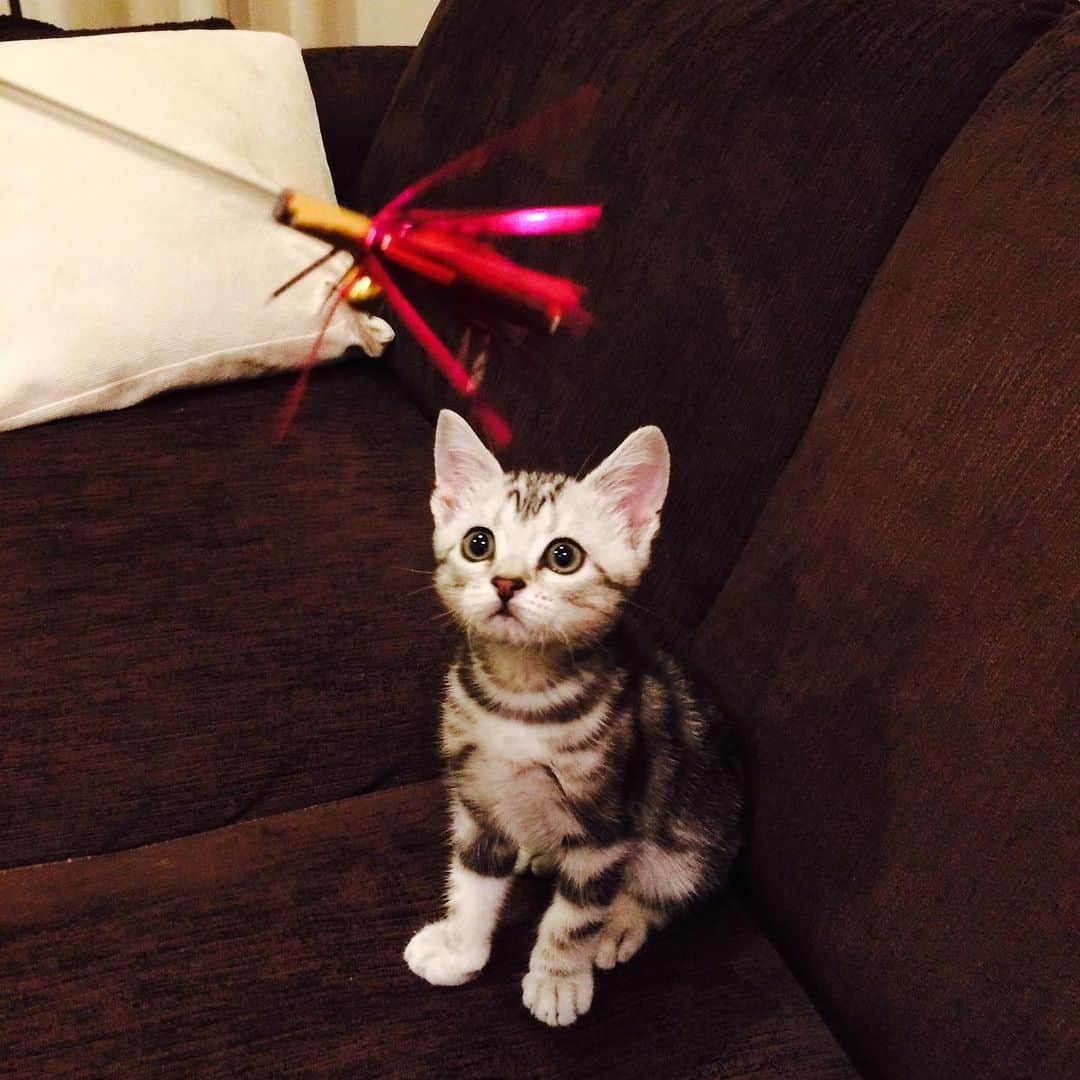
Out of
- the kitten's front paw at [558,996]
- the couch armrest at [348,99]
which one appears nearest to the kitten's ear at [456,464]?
the kitten's front paw at [558,996]

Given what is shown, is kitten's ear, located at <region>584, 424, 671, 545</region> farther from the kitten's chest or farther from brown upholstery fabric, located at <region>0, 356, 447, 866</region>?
brown upholstery fabric, located at <region>0, 356, 447, 866</region>

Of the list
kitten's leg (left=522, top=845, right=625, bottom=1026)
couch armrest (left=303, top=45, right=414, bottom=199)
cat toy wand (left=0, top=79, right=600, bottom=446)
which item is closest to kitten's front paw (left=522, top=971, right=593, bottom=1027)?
kitten's leg (left=522, top=845, right=625, bottom=1026)

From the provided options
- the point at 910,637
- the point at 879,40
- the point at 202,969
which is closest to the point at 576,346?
the point at 879,40

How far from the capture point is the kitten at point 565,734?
0.72 metres

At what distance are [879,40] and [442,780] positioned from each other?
769mm

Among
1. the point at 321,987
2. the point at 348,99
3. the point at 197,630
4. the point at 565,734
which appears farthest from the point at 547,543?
the point at 348,99

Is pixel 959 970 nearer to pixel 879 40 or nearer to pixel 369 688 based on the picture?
pixel 369 688

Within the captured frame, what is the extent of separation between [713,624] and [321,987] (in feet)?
1.41

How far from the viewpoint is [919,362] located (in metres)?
0.77

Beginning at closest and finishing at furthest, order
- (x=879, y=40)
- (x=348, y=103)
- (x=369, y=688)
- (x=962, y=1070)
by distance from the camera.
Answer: (x=962, y=1070), (x=879, y=40), (x=369, y=688), (x=348, y=103)

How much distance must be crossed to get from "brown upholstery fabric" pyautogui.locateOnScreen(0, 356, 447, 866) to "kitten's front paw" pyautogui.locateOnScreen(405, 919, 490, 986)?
249 mm

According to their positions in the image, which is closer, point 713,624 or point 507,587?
point 507,587

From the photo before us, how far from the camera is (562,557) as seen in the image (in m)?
0.72

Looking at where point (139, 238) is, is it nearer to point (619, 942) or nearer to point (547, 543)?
point (547, 543)
